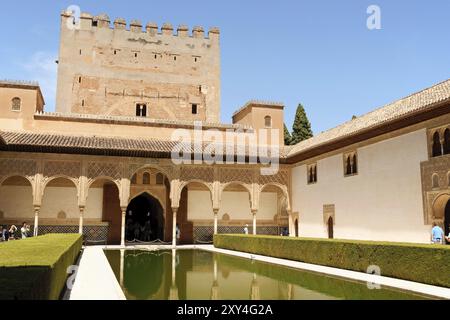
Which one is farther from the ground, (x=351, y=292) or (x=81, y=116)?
(x=81, y=116)

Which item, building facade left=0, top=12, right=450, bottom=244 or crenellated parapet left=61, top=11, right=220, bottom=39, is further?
crenellated parapet left=61, top=11, right=220, bottom=39

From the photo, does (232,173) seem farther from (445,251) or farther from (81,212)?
(445,251)

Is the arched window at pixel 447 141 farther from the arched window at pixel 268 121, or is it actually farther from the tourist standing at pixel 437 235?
the arched window at pixel 268 121

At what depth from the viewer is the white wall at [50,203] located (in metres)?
20.4

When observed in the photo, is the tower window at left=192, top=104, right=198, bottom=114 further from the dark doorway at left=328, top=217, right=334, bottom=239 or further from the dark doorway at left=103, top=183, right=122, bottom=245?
the dark doorway at left=328, top=217, right=334, bottom=239

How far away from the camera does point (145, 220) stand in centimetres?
2630

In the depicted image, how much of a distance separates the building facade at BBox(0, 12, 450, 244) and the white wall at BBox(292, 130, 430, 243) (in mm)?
48

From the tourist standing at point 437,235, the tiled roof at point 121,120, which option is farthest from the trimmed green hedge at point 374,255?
the tiled roof at point 121,120

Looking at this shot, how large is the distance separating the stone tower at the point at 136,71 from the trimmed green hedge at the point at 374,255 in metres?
15.4

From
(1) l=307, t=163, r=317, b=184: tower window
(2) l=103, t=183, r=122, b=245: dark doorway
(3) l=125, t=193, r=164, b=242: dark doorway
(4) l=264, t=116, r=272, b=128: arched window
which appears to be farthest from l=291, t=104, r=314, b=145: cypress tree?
(2) l=103, t=183, r=122, b=245: dark doorway

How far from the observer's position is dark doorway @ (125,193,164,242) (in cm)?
2388
